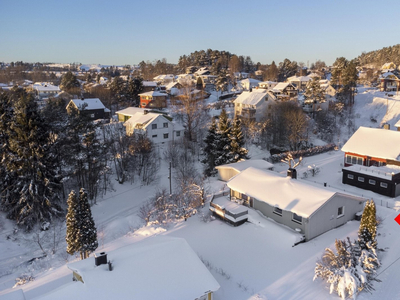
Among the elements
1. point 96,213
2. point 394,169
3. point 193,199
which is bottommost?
point 96,213

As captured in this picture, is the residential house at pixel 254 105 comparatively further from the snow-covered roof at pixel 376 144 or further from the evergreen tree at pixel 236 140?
the snow-covered roof at pixel 376 144

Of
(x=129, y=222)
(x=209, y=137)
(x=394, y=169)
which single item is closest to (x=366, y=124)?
(x=394, y=169)

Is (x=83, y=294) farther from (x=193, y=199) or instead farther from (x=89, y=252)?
(x=193, y=199)

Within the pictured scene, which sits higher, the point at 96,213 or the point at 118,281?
the point at 118,281

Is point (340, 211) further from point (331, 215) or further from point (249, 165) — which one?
point (249, 165)

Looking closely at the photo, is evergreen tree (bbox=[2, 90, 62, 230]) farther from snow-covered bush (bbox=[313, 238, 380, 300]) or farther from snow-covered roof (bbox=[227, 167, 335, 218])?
snow-covered bush (bbox=[313, 238, 380, 300])

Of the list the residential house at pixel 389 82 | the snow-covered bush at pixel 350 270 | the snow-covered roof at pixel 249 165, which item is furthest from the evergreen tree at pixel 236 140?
the residential house at pixel 389 82

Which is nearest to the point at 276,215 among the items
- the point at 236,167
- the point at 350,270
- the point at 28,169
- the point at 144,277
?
the point at 350,270
